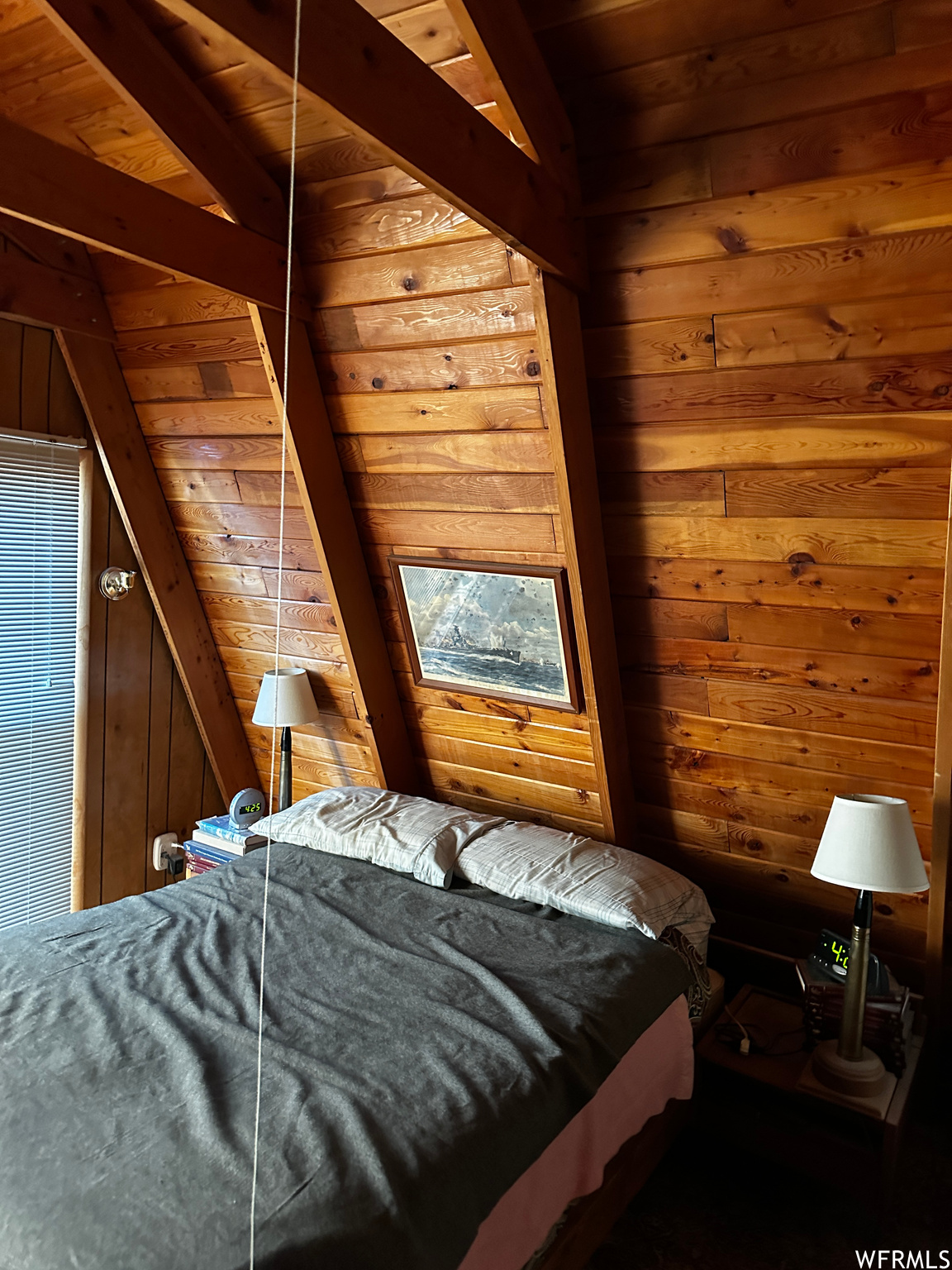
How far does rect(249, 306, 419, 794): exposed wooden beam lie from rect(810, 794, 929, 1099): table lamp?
1.61 m

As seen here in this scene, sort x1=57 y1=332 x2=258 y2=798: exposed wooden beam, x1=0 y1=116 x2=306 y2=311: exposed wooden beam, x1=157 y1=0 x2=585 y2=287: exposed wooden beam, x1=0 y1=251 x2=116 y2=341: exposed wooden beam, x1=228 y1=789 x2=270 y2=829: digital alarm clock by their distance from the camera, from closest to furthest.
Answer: x1=157 y1=0 x2=585 y2=287: exposed wooden beam, x1=0 y1=116 x2=306 y2=311: exposed wooden beam, x1=0 y1=251 x2=116 y2=341: exposed wooden beam, x1=57 y1=332 x2=258 y2=798: exposed wooden beam, x1=228 y1=789 x2=270 y2=829: digital alarm clock

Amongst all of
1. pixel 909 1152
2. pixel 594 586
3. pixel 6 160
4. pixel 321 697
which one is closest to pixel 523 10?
pixel 6 160

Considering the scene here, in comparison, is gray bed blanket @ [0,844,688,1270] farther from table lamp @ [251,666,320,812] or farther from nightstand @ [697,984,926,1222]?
table lamp @ [251,666,320,812]

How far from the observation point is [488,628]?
9.36 feet

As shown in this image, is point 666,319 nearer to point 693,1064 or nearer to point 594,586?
point 594,586

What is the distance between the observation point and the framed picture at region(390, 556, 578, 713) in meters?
2.66

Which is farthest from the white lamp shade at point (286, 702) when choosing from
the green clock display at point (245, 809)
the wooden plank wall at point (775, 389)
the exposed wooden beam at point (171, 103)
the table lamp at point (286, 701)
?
the exposed wooden beam at point (171, 103)

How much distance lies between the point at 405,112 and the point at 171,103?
3.24ft

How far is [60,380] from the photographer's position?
10.5 ft

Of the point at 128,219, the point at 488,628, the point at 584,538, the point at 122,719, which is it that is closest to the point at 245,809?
the point at 122,719

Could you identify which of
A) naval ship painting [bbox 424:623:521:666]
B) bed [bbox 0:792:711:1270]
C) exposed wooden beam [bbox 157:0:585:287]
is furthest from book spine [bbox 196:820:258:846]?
exposed wooden beam [bbox 157:0:585:287]

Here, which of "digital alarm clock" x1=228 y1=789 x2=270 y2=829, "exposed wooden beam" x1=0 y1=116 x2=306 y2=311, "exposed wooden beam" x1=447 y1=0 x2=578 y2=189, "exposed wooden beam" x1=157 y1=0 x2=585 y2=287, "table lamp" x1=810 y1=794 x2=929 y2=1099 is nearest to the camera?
"exposed wooden beam" x1=157 y1=0 x2=585 y2=287

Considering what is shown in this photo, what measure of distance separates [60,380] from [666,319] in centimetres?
226

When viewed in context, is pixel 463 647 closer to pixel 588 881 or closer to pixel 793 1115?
pixel 588 881
